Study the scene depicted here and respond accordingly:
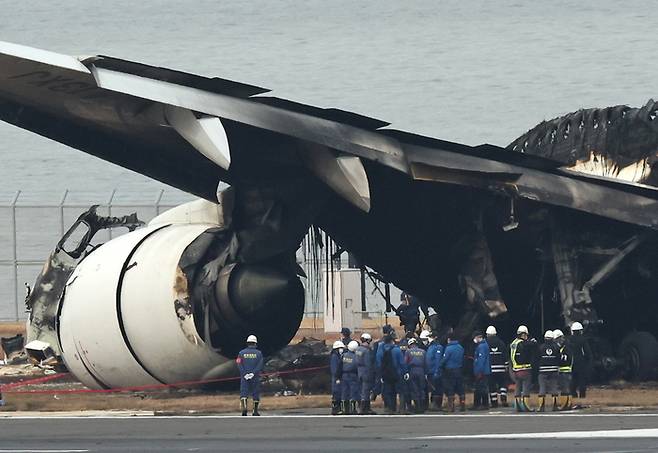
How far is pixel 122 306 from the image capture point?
33.6 meters

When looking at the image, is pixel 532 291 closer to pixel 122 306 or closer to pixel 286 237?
pixel 286 237

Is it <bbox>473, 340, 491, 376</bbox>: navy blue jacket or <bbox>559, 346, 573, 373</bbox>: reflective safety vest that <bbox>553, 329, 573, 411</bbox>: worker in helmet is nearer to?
<bbox>559, 346, 573, 373</bbox>: reflective safety vest

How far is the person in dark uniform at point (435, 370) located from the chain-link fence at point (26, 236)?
119 ft

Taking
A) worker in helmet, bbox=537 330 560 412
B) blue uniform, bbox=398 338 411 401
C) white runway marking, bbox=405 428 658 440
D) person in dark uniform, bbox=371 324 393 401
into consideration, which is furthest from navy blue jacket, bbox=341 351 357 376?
white runway marking, bbox=405 428 658 440

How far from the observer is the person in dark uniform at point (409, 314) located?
133ft

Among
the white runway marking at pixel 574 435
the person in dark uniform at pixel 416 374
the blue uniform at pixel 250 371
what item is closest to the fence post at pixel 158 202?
the blue uniform at pixel 250 371

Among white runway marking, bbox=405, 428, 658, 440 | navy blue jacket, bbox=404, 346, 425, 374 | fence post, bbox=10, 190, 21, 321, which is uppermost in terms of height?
fence post, bbox=10, 190, 21, 321

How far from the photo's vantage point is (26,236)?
68312 millimetres

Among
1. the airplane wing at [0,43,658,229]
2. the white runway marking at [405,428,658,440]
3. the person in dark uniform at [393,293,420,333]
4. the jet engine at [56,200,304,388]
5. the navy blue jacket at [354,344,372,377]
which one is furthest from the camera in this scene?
the person in dark uniform at [393,293,420,333]

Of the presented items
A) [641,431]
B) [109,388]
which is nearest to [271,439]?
[641,431]

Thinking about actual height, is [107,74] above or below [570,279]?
above

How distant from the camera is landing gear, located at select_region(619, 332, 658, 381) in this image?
115 ft

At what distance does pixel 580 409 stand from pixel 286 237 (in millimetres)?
7029

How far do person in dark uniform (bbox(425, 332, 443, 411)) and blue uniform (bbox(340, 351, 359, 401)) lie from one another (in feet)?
4.70
